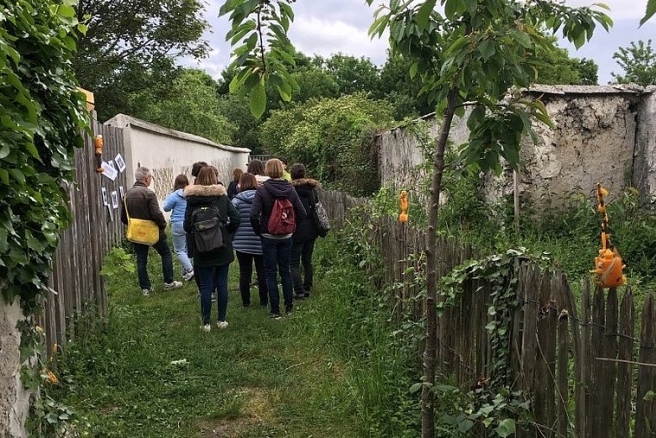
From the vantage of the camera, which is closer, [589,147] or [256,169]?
[589,147]

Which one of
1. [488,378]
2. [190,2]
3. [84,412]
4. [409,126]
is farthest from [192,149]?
[488,378]

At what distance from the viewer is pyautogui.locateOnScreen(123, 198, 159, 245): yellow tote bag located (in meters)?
6.98

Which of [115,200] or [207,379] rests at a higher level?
[115,200]

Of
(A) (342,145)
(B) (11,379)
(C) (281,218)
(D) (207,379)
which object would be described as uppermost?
(A) (342,145)

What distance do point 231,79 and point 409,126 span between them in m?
7.94

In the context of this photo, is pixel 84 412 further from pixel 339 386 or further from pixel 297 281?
pixel 297 281

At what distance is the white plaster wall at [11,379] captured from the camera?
8.46 ft

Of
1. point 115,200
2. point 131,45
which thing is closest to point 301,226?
point 115,200

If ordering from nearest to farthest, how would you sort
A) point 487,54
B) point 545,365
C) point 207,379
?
point 487,54
point 545,365
point 207,379

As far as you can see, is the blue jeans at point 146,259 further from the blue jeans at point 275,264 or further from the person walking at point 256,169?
the blue jeans at point 275,264

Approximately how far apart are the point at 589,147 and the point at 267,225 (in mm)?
4299

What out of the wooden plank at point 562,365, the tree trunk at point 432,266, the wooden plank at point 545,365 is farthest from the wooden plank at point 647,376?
the tree trunk at point 432,266

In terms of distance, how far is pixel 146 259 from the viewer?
734cm

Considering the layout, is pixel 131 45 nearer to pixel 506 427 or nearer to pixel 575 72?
pixel 506 427
